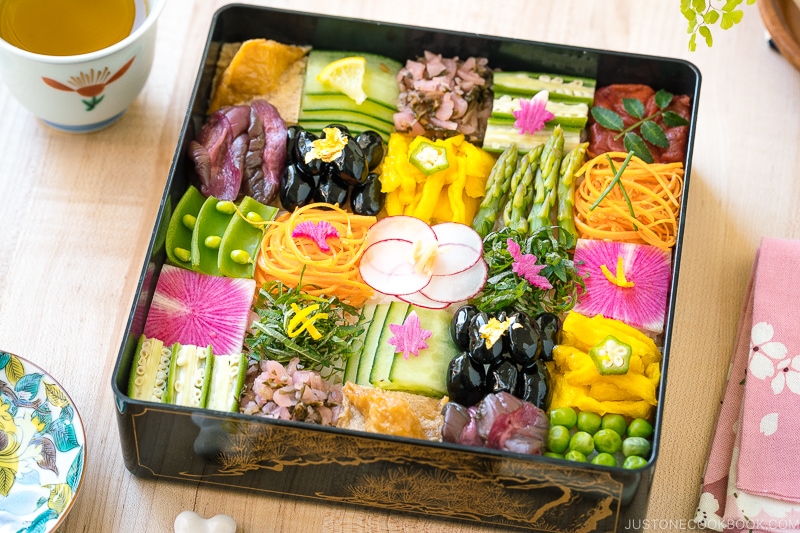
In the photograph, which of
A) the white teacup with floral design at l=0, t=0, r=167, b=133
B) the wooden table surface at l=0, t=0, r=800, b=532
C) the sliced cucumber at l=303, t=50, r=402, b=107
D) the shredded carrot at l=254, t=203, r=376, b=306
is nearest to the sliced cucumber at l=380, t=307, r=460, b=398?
the shredded carrot at l=254, t=203, r=376, b=306

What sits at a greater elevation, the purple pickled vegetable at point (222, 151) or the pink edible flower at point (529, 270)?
→ the purple pickled vegetable at point (222, 151)

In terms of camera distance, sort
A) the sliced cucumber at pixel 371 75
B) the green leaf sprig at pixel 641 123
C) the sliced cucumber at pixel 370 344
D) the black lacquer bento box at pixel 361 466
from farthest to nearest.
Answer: the sliced cucumber at pixel 371 75 < the green leaf sprig at pixel 641 123 < the sliced cucumber at pixel 370 344 < the black lacquer bento box at pixel 361 466

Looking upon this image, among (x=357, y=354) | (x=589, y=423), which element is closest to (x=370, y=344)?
(x=357, y=354)

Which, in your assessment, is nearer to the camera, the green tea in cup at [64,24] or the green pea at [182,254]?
the green pea at [182,254]

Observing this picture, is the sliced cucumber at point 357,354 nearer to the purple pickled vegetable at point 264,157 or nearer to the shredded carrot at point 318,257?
the shredded carrot at point 318,257

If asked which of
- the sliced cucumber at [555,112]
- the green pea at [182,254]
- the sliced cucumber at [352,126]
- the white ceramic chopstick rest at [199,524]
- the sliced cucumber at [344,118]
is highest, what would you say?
the sliced cucumber at [555,112]

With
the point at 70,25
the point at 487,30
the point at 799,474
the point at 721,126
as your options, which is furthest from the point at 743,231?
the point at 70,25

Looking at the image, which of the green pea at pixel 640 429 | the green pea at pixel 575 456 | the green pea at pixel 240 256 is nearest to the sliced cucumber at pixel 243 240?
the green pea at pixel 240 256

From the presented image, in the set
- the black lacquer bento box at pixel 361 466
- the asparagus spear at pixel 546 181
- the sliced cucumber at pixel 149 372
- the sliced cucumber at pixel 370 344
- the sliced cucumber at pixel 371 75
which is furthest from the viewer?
the sliced cucumber at pixel 371 75

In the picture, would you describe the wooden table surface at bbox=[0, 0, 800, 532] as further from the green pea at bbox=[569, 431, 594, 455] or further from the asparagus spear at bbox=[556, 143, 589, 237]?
the asparagus spear at bbox=[556, 143, 589, 237]
